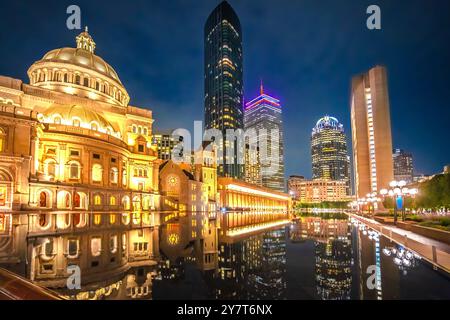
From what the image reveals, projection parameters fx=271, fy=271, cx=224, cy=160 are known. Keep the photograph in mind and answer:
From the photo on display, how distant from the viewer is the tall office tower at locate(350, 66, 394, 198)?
107 m

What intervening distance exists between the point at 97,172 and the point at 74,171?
10.9 feet

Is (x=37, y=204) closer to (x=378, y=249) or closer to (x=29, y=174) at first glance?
(x=29, y=174)

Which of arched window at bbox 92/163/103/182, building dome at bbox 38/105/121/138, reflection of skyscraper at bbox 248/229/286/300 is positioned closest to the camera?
reflection of skyscraper at bbox 248/229/286/300

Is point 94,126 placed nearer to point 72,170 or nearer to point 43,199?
point 72,170

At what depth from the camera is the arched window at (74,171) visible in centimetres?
4153

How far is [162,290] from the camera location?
6410 mm

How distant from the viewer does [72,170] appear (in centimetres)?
4166

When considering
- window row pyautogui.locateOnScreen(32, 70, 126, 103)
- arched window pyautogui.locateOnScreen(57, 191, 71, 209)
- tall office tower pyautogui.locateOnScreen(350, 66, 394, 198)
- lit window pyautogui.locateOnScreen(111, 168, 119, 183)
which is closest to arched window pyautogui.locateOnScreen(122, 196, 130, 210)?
lit window pyautogui.locateOnScreen(111, 168, 119, 183)

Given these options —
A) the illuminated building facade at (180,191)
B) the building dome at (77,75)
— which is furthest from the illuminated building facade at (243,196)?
the building dome at (77,75)

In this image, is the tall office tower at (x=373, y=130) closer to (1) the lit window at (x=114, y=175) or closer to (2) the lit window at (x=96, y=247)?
(1) the lit window at (x=114, y=175)

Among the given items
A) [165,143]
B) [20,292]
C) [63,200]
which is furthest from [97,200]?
[165,143]

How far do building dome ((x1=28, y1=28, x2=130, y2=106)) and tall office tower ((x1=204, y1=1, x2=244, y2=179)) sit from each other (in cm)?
12023

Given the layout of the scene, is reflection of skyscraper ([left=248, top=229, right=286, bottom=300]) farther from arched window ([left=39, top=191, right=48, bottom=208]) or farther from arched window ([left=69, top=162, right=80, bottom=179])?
arched window ([left=69, top=162, right=80, bottom=179])
